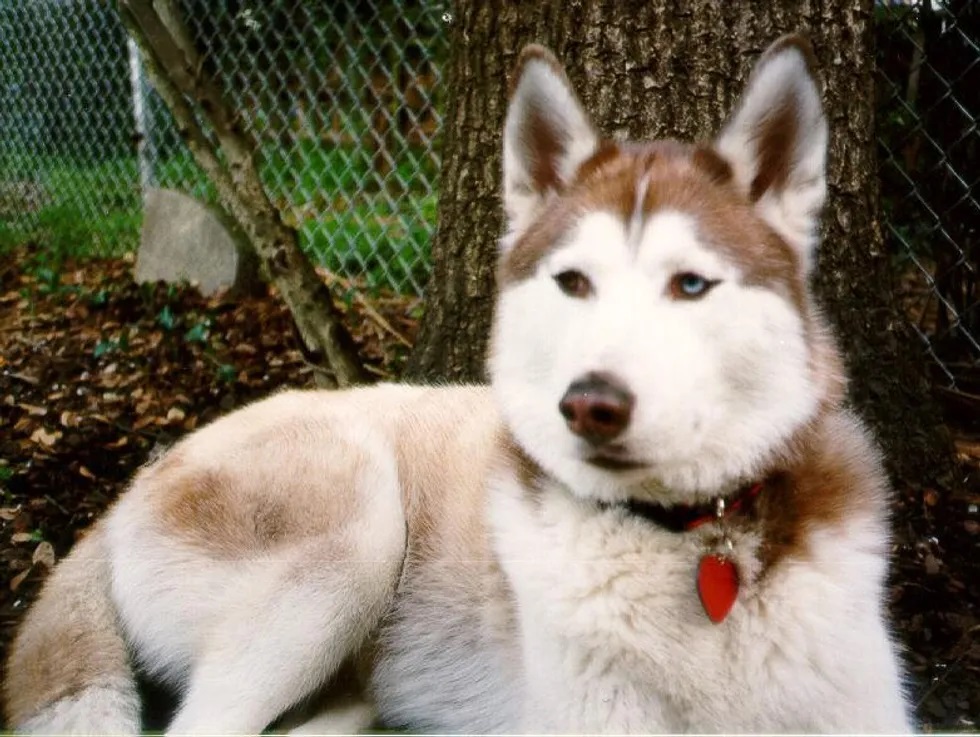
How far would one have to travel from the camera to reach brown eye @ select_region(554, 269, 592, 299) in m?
1.74

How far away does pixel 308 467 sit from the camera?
2.19 meters

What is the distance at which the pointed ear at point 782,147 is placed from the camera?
1751 millimetres

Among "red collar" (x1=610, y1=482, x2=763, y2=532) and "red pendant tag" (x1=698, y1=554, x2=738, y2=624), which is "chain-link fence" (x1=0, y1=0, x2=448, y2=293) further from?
"red pendant tag" (x1=698, y1=554, x2=738, y2=624)

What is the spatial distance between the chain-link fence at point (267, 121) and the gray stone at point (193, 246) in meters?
0.09

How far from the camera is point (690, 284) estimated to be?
1676 mm

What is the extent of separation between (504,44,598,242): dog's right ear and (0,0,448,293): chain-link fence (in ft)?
6.94

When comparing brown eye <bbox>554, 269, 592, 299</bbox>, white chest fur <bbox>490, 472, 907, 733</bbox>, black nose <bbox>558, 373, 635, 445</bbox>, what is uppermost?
brown eye <bbox>554, 269, 592, 299</bbox>

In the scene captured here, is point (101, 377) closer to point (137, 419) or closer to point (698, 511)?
point (137, 419)

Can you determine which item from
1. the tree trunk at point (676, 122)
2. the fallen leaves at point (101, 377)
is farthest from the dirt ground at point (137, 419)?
the tree trunk at point (676, 122)

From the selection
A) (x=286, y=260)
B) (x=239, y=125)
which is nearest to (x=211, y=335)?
(x=286, y=260)

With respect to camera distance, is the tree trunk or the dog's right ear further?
the tree trunk

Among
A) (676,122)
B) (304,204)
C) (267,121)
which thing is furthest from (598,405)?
(267,121)

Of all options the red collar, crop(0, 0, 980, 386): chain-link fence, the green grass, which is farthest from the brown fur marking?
the green grass

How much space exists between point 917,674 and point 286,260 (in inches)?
87.1
